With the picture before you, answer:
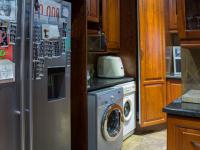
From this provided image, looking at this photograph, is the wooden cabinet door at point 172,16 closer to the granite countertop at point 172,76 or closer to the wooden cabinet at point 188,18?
the granite countertop at point 172,76

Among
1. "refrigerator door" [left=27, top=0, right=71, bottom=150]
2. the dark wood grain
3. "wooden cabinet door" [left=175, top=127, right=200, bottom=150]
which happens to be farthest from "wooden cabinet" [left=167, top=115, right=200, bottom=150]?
the dark wood grain

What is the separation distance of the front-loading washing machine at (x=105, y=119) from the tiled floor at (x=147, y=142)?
0.35 metres

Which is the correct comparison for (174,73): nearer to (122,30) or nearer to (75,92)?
(122,30)

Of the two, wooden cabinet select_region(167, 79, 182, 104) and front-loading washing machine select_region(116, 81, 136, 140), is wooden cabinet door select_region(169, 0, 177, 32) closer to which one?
wooden cabinet select_region(167, 79, 182, 104)

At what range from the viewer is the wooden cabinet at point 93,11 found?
3.04 metres

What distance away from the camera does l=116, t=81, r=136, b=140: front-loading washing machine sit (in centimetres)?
344

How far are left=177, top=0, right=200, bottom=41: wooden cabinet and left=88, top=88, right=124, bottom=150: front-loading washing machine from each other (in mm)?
1151

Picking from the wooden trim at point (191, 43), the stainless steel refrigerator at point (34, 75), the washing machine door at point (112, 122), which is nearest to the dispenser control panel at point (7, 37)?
the stainless steel refrigerator at point (34, 75)

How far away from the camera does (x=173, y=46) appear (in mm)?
4375

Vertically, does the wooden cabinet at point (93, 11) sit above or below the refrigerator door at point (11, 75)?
above

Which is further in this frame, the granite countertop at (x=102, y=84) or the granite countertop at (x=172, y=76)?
the granite countertop at (x=172, y=76)

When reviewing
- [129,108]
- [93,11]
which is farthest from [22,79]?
[129,108]

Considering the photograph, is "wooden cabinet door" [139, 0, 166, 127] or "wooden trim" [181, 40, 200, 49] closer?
"wooden trim" [181, 40, 200, 49]

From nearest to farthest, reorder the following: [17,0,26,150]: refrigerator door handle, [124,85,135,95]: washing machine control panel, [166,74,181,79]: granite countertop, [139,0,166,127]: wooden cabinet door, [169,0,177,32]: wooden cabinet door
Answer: [17,0,26,150]: refrigerator door handle
[124,85,135,95]: washing machine control panel
[139,0,166,127]: wooden cabinet door
[166,74,181,79]: granite countertop
[169,0,177,32]: wooden cabinet door
